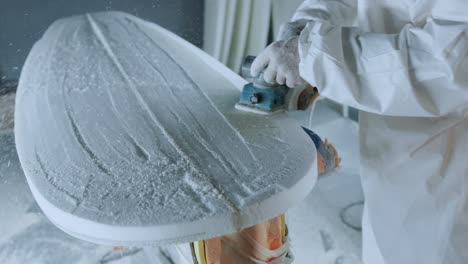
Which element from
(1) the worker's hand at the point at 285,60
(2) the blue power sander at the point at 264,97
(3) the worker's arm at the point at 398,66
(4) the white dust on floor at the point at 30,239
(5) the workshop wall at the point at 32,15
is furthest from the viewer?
(5) the workshop wall at the point at 32,15

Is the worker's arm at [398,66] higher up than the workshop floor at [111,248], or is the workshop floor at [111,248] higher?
the worker's arm at [398,66]

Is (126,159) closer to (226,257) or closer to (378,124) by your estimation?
(226,257)

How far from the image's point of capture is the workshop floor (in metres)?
1.66

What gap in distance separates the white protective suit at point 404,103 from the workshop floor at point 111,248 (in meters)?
0.49

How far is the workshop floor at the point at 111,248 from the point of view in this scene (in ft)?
5.46

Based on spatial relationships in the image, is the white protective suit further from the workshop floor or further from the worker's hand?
the workshop floor

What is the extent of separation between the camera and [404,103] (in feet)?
2.72

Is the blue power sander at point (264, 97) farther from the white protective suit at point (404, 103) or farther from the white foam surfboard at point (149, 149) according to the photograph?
the white protective suit at point (404, 103)

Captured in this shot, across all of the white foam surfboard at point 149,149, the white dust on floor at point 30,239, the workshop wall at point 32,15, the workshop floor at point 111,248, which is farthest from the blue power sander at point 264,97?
the workshop wall at point 32,15

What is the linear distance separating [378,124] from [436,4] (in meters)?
0.32

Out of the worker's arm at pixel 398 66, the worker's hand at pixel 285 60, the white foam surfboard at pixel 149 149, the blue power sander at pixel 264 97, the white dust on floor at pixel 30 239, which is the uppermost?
the worker's arm at pixel 398 66

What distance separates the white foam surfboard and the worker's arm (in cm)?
21

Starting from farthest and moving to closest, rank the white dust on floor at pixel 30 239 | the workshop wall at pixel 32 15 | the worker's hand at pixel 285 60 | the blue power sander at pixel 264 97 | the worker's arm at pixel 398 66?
1. the workshop wall at pixel 32 15
2. the white dust on floor at pixel 30 239
3. the blue power sander at pixel 264 97
4. the worker's hand at pixel 285 60
5. the worker's arm at pixel 398 66

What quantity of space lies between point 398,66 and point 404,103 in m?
0.07
